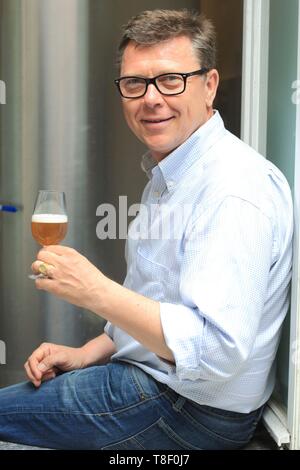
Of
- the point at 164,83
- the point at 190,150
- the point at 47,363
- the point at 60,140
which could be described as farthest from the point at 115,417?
the point at 60,140

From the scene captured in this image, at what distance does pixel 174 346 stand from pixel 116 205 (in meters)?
1.07

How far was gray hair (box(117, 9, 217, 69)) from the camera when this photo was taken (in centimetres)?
124

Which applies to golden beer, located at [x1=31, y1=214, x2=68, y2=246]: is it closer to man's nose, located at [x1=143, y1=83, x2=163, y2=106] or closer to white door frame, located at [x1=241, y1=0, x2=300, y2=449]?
man's nose, located at [x1=143, y1=83, x2=163, y2=106]

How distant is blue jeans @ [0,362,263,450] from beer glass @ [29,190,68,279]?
13.4 inches

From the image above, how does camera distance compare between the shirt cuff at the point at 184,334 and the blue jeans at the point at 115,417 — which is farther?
the blue jeans at the point at 115,417

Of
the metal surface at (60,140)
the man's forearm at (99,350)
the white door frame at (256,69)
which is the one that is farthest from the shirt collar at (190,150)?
the metal surface at (60,140)

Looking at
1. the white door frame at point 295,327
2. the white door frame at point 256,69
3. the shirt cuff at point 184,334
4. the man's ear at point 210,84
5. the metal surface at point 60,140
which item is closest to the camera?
Answer: the shirt cuff at point 184,334

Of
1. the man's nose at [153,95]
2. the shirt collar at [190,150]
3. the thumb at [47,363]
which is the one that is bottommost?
the thumb at [47,363]

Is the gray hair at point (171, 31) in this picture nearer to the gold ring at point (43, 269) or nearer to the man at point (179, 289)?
the man at point (179, 289)

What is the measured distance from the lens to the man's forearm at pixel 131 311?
39.9 inches

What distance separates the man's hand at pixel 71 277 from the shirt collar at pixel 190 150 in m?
0.36

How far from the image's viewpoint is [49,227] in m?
1.23

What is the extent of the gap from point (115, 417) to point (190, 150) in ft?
2.01
